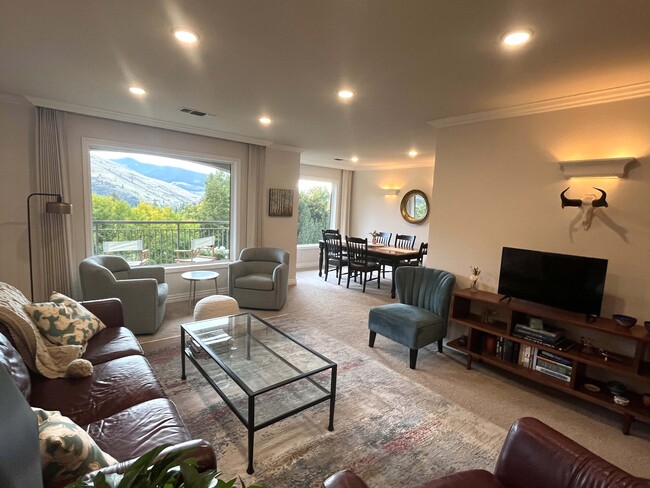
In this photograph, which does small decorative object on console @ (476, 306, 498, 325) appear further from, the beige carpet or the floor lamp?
the floor lamp

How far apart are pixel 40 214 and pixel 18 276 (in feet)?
2.40

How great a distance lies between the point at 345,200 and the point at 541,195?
551cm

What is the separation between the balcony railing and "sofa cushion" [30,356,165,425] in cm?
299

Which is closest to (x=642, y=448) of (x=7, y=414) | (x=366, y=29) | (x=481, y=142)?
(x=481, y=142)

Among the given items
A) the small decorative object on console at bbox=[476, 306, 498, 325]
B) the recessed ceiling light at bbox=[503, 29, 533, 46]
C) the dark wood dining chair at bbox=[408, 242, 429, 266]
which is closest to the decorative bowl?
the small decorative object on console at bbox=[476, 306, 498, 325]

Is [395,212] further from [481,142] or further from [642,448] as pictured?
[642,448]

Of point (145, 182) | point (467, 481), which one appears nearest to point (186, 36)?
point (467, 481)

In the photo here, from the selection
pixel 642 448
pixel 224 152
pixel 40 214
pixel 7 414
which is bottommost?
pixel 642 448

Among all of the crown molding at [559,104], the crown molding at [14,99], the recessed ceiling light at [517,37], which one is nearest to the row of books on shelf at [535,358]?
the crown molding at [559,104]

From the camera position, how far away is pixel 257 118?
394cm

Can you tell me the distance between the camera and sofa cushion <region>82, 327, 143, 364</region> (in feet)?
7.20

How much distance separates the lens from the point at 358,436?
2150 mm

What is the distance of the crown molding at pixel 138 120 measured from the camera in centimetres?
355

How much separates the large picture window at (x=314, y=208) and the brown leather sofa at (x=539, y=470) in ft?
21.5
